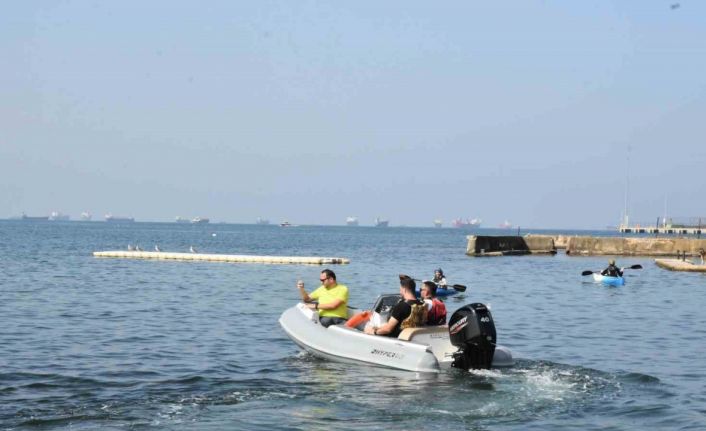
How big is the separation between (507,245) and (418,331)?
72.2 metres

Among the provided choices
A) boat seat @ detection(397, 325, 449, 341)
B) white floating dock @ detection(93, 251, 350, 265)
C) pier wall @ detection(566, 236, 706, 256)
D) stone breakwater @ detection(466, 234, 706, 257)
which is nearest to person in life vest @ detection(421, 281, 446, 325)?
boat seat @ detection(397, 325, 449, 341)

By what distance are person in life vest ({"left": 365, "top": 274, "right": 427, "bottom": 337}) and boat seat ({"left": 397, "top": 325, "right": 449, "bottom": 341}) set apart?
0.62 feet

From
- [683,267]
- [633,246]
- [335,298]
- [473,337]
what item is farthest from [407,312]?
[633,246]

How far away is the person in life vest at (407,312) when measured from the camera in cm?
1758

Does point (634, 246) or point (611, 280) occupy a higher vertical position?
point (634, 246)

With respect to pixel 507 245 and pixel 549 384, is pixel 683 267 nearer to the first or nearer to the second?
pixel 507 245

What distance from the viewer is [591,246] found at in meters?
85.9

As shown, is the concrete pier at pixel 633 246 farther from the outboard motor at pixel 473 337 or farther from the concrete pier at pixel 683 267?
the outboard motor at pixel 473 337

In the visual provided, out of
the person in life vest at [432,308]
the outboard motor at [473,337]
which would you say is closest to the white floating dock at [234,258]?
the person in life vest at [432,308]

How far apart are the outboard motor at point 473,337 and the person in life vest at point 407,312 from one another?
2.25 feet

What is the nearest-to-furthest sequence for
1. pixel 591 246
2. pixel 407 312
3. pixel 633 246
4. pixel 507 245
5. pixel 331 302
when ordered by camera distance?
pixel 407 312 < pixel 331 302 < pixel 633 246 < pixel 591 246 < pixel 507 245

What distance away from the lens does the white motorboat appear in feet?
55.5

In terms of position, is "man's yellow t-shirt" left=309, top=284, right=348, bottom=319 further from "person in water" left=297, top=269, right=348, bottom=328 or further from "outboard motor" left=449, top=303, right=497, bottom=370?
"outboard motor" left=449, top=303, right=497, bottom=370

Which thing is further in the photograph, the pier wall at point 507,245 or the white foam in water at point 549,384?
the pier wall at point 507,245
